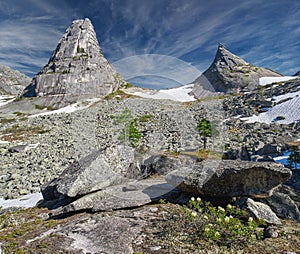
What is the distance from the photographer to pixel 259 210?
21.7ft

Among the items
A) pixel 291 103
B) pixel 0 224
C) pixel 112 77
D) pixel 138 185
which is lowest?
pixel 0 224

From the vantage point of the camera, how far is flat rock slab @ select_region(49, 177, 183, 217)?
7.80m

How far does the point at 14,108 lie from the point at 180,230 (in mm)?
94043

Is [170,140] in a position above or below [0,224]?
above

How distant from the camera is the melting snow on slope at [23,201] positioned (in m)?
12.1

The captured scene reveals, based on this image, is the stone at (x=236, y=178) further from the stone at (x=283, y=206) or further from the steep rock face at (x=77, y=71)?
the steep rock face at (x=77, y=71)

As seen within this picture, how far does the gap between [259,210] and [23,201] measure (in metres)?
13.0

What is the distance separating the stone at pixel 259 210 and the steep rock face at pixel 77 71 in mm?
90882

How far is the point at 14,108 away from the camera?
81.6 meters

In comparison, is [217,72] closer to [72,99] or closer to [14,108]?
[72,99]

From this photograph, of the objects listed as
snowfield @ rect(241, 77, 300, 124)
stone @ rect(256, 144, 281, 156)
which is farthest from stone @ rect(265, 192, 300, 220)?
snowfield @ rect(241, 77, 300, 124)

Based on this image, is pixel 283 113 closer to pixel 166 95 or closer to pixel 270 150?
pixel 270 150

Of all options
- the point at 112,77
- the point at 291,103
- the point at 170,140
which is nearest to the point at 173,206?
the point at 170,140


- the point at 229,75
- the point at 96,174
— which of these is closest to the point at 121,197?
the point at 96,174
